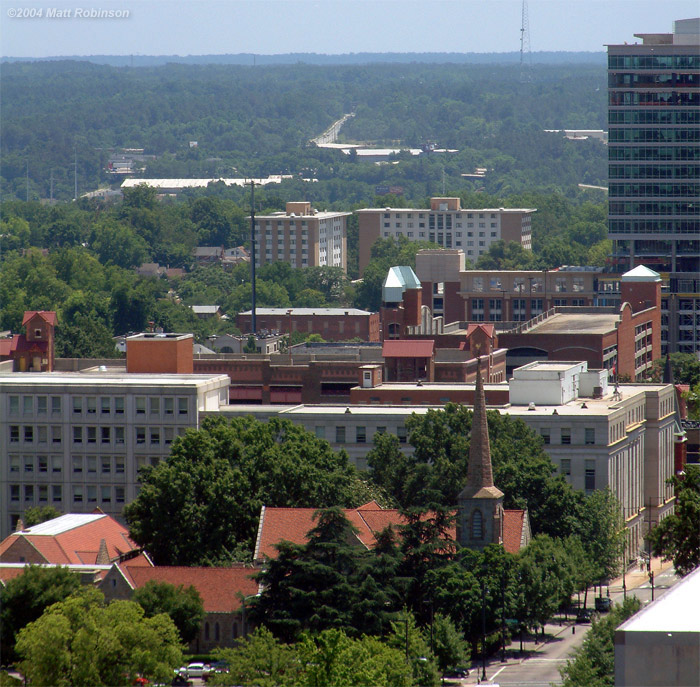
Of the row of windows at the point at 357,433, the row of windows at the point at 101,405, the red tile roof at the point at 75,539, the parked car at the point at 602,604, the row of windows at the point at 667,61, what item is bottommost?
the parked car at the point at 602,604

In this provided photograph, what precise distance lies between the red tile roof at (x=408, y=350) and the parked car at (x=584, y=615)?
153ft

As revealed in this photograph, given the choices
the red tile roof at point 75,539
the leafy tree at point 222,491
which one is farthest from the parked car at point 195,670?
the leafy tree at point 222,491

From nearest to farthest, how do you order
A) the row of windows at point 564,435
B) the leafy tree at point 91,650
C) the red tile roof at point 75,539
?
the leafy tree at point 91,650
the red tile roof at point 75,539
the row of windows at point 564,435

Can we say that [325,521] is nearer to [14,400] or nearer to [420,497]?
[420,497]

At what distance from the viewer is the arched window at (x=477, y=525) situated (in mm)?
87812

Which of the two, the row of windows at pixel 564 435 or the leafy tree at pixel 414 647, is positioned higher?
the row of windows at pixel 564 435

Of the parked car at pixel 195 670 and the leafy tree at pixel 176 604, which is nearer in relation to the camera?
the parked car at pixel 195 670

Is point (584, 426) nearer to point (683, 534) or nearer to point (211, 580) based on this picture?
point (683, 534)

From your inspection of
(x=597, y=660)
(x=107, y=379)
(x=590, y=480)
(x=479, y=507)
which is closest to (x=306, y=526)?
(x=479, y=507)

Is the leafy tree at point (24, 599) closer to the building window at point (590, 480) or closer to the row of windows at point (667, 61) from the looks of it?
the building window at point (590, 480)

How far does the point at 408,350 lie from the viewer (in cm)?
14250

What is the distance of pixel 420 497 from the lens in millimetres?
99125

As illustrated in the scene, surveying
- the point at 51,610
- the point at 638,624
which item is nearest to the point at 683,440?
the point at 51,610

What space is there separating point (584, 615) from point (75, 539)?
977 inches
